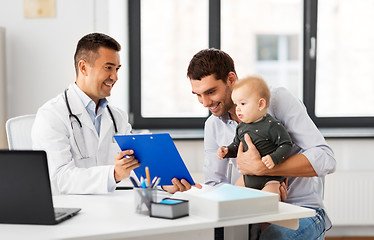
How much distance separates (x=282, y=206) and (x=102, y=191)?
2.15 ft

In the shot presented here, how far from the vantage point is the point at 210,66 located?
2.10 m

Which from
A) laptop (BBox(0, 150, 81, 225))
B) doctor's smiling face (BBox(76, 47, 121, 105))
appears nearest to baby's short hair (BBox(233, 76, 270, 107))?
doctor's smiling face (BBox(76, 47, 121, 105))

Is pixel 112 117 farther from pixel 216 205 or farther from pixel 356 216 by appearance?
pixel 356 216

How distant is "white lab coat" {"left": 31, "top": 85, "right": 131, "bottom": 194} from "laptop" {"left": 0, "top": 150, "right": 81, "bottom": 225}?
474 mm

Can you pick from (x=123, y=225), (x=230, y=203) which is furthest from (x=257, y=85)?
(x=123, y=225)

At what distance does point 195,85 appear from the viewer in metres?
2.12

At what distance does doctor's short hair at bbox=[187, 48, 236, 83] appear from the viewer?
6.88 feet

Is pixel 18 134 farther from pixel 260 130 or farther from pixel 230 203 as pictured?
pixel 230 203

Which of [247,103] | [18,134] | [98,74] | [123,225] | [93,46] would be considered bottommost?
[123,225]

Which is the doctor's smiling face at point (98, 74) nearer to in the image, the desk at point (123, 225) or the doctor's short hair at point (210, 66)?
the doctor's short hair at point (210, 66)

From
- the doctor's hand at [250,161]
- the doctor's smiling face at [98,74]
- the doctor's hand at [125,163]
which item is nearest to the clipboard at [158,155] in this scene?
the doctor's hand at [125,163]

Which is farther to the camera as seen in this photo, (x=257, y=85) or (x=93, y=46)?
(x=93, y=46)

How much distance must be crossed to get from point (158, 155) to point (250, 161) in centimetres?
41

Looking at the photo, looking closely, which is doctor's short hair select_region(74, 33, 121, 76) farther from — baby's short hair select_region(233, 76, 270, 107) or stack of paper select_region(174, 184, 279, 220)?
stack of paper select_region(174, 184, 279, 220)
